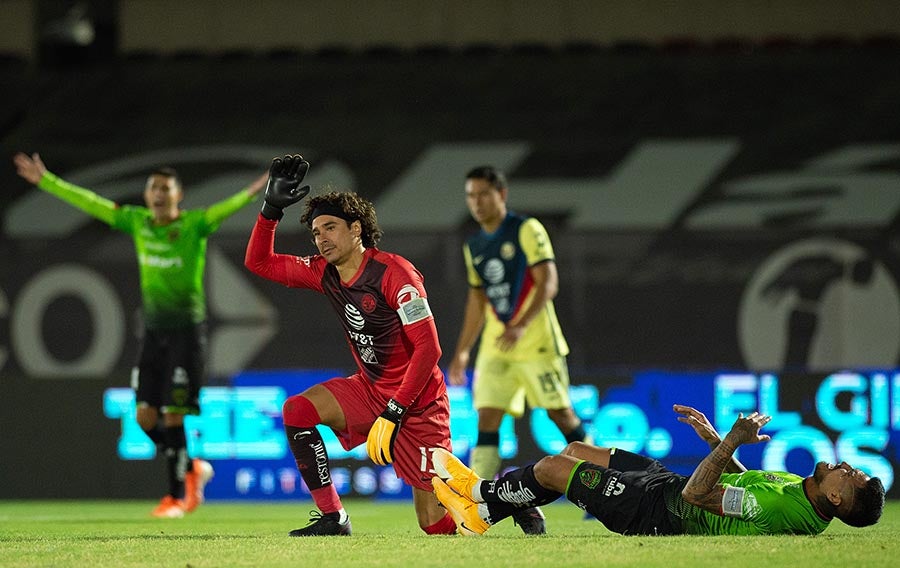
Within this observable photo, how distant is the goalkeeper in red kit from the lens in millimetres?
6547

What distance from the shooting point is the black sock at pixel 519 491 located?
620 cm

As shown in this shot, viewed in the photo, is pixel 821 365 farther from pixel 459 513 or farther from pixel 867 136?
pixel 459 513

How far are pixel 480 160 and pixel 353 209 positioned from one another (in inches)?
273

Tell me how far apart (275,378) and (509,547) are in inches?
244

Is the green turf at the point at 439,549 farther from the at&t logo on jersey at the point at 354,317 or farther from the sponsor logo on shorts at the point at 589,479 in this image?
the at&t logo on jersey at the point at 354,317

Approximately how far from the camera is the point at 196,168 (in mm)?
13586

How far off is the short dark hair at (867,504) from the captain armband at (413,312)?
1.99 meters

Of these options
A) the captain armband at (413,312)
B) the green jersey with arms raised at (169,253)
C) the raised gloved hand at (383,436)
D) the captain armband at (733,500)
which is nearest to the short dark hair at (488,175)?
the green jersey with arms raised at (169,253)

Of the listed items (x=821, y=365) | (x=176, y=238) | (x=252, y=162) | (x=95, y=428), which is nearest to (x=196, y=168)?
(x=252, y=162)

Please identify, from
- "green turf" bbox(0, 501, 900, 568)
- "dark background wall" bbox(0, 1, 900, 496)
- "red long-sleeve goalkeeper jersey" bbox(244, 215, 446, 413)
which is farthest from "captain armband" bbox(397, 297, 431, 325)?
"dark background wall" bbox(0, 1, 900, 496)

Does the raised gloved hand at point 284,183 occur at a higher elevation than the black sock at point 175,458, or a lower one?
higher

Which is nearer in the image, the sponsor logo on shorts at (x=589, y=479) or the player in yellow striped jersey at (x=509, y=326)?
the sponsor logo on shorts at (x=589, y=479)

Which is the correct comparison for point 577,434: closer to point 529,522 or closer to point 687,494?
point 529,522

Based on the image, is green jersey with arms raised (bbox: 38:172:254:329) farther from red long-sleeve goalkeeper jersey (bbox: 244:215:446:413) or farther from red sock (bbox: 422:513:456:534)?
red sock (bbox: 422:513:456:534)
